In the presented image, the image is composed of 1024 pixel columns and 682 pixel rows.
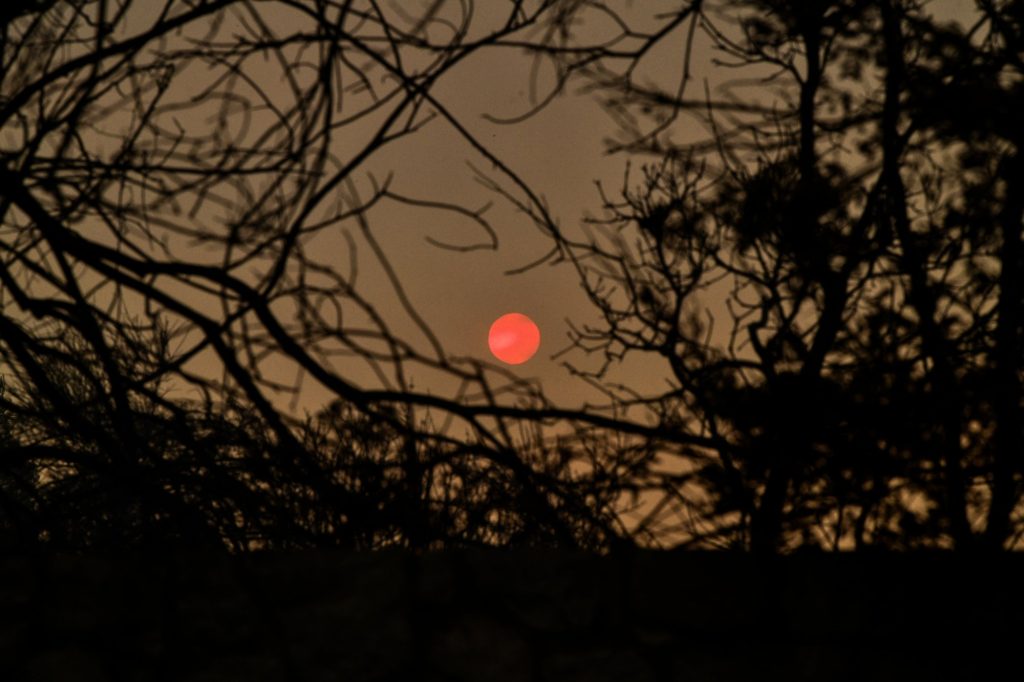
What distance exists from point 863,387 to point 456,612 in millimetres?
3687

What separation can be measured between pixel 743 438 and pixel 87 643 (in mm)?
4374

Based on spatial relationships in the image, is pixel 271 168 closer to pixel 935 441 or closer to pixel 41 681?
pixel 41 681

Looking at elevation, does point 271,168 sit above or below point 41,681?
above

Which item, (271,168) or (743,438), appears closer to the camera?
(271,168)

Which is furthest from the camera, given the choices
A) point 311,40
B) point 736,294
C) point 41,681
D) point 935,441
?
point 736,294

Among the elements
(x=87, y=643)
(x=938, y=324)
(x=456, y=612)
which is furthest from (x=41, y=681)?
(x=938, y=324)

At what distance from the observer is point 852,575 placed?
2.74 meters

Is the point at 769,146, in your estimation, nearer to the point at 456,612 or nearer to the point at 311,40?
the point at 311,40

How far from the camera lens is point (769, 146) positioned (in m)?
6.70

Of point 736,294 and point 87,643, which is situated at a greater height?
point 736,294

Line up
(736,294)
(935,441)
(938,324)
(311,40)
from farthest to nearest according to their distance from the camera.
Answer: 1. (736,294)
2. (938,324)
3. (935,441)
4. (311,40)

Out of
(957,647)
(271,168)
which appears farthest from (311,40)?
(957,647)

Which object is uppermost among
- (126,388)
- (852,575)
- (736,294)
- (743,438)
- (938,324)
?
(736,294)

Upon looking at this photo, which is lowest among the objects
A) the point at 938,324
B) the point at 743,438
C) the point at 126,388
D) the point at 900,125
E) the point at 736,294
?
the point at 126,388
